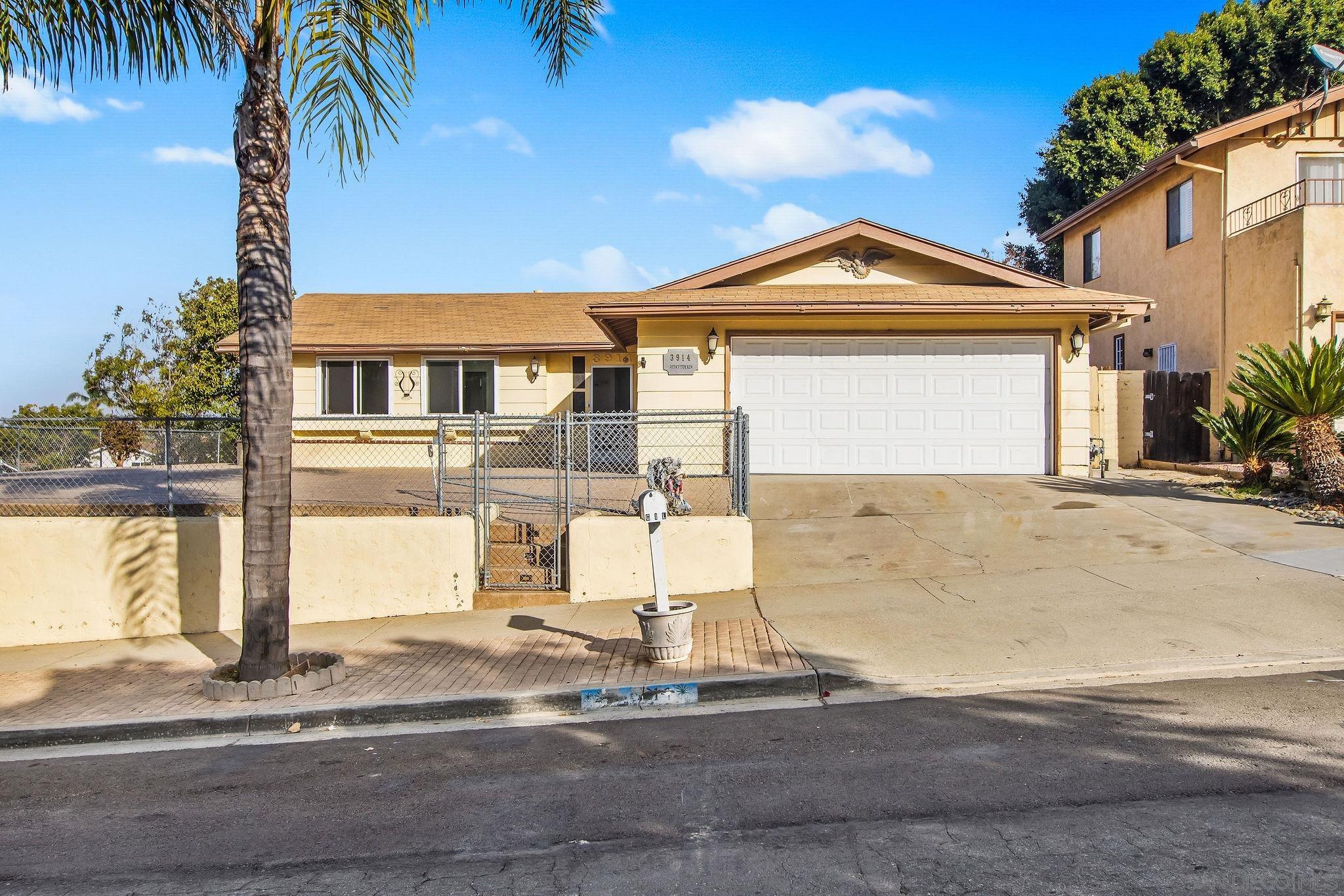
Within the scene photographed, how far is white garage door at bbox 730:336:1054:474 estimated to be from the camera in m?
14.6

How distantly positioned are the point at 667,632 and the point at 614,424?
3.06 metres

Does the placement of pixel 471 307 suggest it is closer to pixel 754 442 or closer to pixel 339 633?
pixel 754 442

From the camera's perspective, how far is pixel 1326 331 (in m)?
15.9

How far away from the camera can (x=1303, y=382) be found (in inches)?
443

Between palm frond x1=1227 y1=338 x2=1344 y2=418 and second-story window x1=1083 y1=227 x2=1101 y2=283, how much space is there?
13482 mm

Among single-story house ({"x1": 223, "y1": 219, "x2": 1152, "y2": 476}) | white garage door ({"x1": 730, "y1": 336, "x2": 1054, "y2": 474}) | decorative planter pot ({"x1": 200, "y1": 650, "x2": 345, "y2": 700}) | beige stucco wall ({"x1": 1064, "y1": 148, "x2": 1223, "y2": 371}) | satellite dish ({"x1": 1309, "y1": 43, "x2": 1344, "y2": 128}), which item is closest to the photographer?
decorative planter pot ({"x1": 200, "y1": 650, "x2": 345, "y2": 700})

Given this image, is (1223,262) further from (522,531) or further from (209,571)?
(209,571)

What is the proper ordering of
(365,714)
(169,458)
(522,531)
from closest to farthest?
(365,714), (169,458), (522,531)

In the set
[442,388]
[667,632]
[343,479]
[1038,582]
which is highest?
[442,388]

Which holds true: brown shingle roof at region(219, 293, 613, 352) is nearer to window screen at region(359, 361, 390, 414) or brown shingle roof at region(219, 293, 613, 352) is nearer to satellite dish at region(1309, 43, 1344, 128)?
window screen at region(359, 361, 390, 414)

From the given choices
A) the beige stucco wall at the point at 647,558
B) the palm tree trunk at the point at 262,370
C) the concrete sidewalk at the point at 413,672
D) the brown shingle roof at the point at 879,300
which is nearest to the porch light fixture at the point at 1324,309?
the brown shingle roof at the point at 879,300

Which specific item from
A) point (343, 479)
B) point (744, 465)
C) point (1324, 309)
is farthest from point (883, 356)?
point (343, 479)

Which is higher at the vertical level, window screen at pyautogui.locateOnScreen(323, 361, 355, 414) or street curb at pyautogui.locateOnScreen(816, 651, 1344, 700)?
window screen at pyautogui.locateOnScreen(323, 361, 355, 414)

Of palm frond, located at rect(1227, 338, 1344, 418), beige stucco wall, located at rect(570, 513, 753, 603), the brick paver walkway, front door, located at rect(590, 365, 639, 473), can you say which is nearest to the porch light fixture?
palm frond, located at rect(1227, 338, 1344, 418)
